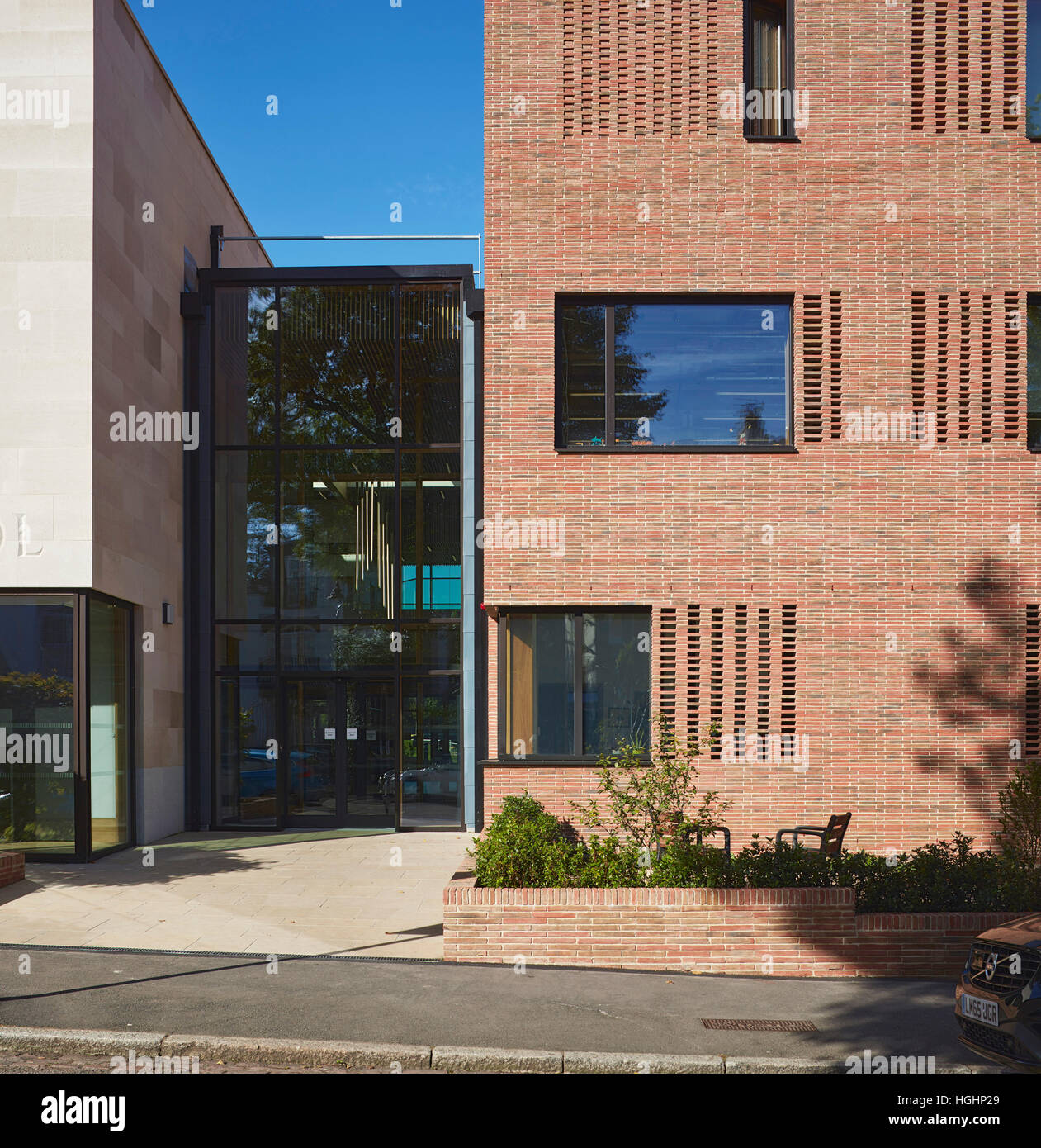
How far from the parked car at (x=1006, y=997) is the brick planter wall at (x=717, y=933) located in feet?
7.50

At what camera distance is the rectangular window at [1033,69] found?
14375mm

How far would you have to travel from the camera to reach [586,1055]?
277 inches

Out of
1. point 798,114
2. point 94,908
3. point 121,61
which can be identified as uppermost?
point 121,61

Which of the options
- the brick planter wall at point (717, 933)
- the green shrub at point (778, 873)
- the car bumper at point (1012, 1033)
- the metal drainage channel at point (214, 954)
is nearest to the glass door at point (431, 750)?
the green shrub at point (778, 873)

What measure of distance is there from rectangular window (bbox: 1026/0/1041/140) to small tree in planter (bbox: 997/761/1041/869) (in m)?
8.12

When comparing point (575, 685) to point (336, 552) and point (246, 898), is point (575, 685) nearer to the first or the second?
point (246, 898)

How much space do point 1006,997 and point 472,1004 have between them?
3.63 metres

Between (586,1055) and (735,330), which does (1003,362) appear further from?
(586,1055)

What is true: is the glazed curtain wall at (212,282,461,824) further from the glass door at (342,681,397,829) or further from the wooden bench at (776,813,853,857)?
the wooden bench at (776,813,853,857)

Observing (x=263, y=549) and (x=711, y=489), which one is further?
(x=263, y=549)

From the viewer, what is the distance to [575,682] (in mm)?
13898
